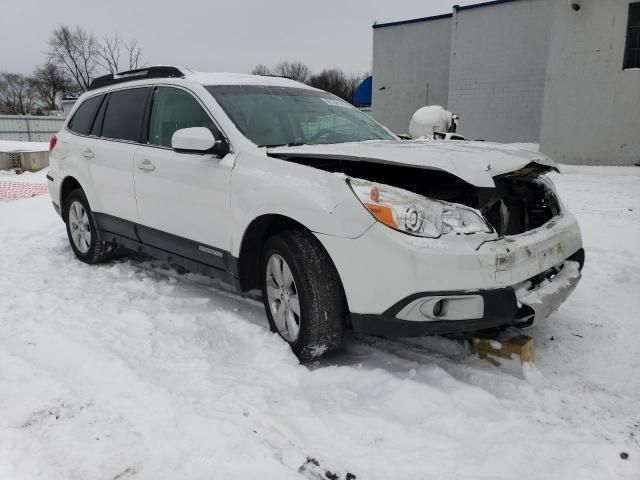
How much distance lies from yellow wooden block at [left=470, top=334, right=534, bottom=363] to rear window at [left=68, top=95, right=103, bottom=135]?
4182mm

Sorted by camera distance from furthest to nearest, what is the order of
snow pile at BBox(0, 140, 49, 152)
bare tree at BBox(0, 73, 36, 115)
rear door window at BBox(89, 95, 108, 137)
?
bare tree at BBox(0, 73, 36, 115), snow pile at BBox(0, 140, 49, 152), rear door window at BBox(89, 95, 108, 137)

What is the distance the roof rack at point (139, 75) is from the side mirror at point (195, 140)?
3.22 feet

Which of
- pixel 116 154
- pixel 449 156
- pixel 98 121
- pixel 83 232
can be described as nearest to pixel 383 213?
pixel 449 156

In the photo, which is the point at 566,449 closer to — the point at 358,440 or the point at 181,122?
the point at 358,440

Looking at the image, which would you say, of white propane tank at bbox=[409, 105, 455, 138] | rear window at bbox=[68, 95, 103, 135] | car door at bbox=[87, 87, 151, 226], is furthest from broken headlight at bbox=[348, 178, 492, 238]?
white propane tank at bbox=[409, 105, 455, 138]

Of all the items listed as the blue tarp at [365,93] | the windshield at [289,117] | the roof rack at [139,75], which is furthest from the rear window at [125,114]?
the blue tarp at [365,93]

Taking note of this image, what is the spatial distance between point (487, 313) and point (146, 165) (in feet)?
9.34

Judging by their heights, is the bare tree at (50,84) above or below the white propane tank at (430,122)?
above

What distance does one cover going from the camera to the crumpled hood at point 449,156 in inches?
104

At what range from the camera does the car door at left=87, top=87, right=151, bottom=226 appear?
172 inches

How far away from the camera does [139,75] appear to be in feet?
15.0

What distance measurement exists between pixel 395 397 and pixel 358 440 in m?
0.41

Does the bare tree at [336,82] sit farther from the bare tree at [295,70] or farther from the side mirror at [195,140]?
the side mirror at [195,140]

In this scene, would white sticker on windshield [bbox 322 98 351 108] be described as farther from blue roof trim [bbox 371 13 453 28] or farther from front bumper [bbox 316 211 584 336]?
blue roof trim [bbox 371 13 453 28]
